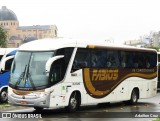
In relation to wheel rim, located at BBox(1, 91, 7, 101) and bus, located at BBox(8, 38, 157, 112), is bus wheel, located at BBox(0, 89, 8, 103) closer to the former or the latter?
wheel rim, located at BBox(1, 91, 7, 101)

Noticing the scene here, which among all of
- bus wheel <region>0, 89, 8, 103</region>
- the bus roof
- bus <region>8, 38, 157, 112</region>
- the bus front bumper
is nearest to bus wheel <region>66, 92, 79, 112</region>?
bus <region>8, 38, 157, 112</region>

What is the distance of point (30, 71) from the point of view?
16781mm

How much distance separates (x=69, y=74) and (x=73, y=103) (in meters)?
1.09

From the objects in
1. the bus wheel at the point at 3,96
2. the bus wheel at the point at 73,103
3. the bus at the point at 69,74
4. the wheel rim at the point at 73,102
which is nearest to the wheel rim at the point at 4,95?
the bus wheel at the point at 3,96

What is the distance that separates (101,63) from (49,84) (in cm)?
377

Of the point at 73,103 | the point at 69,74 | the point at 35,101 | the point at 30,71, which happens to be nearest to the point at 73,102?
the point at 73,103

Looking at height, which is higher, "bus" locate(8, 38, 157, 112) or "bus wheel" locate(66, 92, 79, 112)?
"bus" locate(8, 38, 157, 112)

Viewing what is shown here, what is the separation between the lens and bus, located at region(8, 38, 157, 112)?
651 inches

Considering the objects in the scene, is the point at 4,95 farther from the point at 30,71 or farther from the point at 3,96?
the point at 30,71

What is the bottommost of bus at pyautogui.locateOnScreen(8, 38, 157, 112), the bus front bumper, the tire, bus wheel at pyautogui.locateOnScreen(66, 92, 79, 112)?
the tire

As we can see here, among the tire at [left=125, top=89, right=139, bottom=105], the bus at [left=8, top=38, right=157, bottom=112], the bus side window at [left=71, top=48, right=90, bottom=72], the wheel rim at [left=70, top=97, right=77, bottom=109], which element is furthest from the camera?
the tire at [left=125, top=89, right=139, bottom=105]

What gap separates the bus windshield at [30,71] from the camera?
1655cm

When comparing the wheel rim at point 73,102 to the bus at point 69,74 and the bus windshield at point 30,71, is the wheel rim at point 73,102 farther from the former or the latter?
the bus windshield at point 30,71

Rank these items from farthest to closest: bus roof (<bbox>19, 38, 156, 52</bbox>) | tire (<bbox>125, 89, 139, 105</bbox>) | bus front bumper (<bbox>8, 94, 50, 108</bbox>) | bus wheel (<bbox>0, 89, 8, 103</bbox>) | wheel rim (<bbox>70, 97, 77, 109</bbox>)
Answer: bus wheel (<bbox>0, 89, 8, 103</bbox>), tire (<bbox>125, 89, 139, 105</bbox>), wheel rim (<bbox>70, 97, 77, 109</bbox>), bus roof (<bbox>19, 38, 156, 52</bbox>), bus front bumper (<bbox>8, 94, 50, 108</bbox>)
